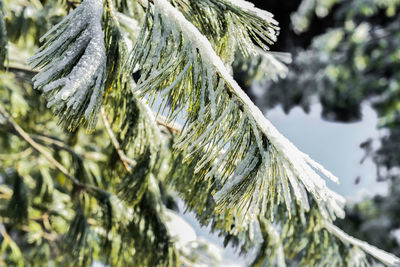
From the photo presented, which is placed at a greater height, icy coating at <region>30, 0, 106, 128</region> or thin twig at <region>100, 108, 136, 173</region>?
icy coating at <region>30, 0, 106, 128</region>

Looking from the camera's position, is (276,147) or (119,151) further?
(119,151)

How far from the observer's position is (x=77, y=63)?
2.22 ft

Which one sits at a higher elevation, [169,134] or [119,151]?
[169,134]

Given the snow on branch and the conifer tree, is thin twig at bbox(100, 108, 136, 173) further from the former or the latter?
the snow on branch

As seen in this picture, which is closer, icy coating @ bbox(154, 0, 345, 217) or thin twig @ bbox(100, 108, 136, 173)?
icy coating @ bbox(154, 0, 345, 217)

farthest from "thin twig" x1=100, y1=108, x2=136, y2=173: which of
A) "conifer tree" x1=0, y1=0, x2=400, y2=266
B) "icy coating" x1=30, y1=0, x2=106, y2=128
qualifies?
"icy coating" x1=30, y1=0, x2=106, y2=128

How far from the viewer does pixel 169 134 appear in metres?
1.41

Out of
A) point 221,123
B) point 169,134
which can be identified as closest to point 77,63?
point 221,123

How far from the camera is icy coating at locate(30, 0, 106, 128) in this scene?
623 millimetres

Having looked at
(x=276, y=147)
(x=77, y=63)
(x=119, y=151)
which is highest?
(x=276, y=147)

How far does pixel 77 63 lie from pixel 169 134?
0.75m

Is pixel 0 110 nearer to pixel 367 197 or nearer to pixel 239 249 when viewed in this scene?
pixel 239 249

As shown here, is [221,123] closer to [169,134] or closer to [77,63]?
[77,63]

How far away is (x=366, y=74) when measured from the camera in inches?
199
